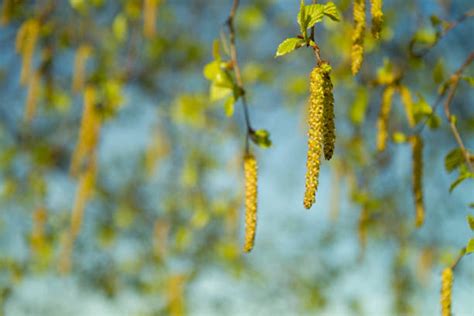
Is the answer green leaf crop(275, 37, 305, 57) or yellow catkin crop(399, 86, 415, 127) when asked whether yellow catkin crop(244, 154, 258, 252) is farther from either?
yellow catkin crop(399, 86, 415, 127)

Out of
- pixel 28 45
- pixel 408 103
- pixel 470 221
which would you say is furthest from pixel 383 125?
pixel 28 45

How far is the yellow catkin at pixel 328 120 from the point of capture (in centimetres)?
119

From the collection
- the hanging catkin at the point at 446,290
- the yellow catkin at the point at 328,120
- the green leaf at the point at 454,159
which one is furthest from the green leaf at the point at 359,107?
the yellow catkin at the point at 328,120

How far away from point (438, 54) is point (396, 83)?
335cm

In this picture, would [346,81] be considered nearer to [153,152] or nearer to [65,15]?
[153,152]

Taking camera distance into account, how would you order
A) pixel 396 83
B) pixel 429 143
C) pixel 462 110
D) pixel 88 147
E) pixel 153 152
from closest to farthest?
pixel 396 83
pixel 88 147
pixel 462 110
pixel 153 152
pixel 429 143

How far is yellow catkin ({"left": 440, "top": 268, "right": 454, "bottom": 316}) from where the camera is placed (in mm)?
1681

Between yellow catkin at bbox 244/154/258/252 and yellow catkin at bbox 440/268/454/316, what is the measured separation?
573 mm

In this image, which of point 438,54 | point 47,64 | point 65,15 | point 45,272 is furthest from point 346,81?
point 45,272

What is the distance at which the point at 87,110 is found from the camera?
2.70 metres

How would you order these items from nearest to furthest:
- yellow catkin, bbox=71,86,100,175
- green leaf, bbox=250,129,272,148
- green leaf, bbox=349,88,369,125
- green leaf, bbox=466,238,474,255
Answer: green leaf, bbox=466,238,474,255 < green leaf, bbox=250,129,272,148 < yellow catkin, bbox=71,86,100,175 < green leaf, bbox=349,88,369,125

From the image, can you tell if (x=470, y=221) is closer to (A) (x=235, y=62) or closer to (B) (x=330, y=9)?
(B) (x=330, y=9)

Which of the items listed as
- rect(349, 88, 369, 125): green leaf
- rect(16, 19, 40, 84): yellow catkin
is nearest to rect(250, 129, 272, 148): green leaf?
rect(349, 88, 369, 125): green leaf

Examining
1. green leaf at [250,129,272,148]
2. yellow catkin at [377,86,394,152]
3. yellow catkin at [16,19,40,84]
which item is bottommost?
green leaf at [250,129,272,148]
